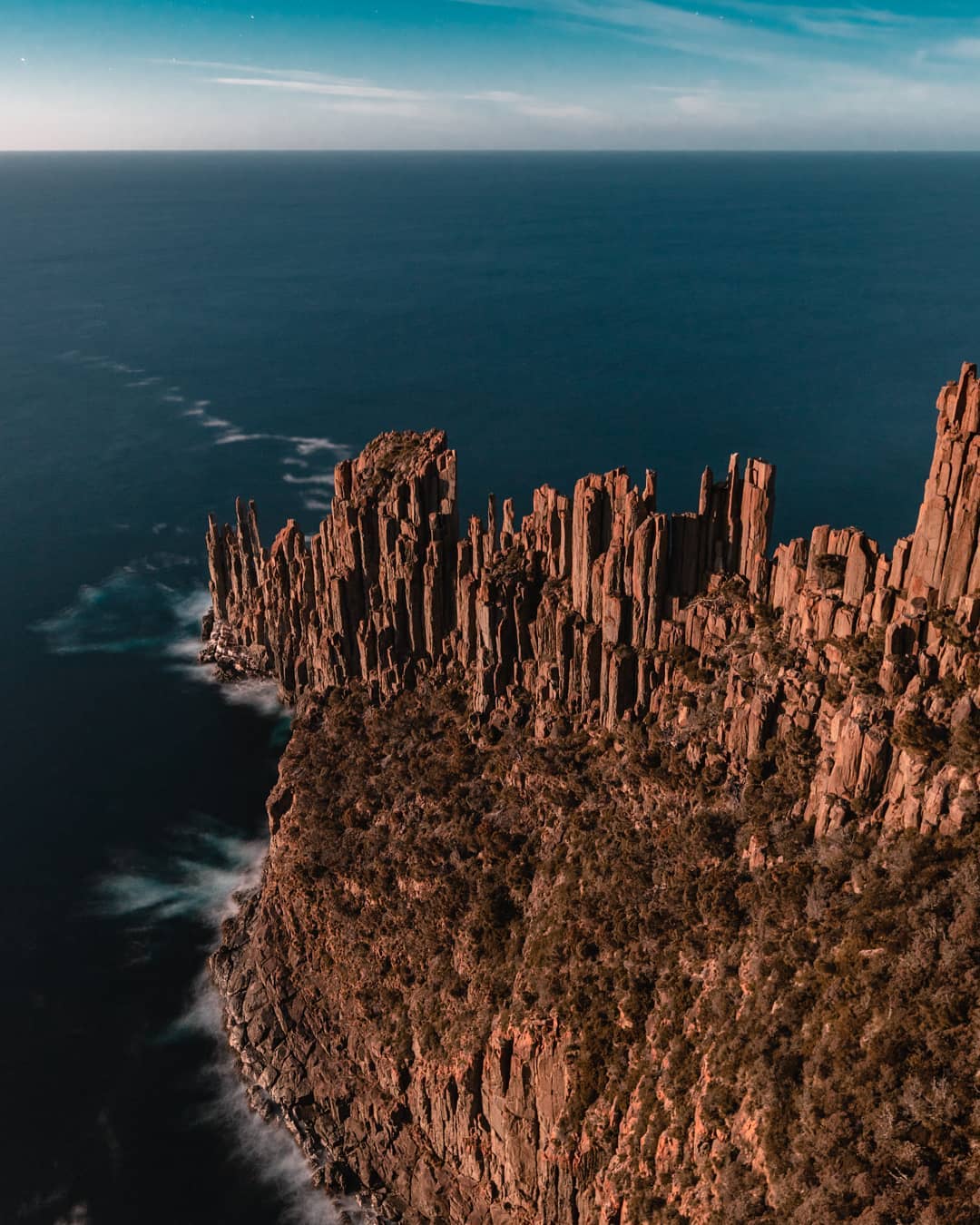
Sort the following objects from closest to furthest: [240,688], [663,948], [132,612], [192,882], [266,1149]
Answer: [663,948] < [266,1149] < [192,882] < [240,688] < [132,612]

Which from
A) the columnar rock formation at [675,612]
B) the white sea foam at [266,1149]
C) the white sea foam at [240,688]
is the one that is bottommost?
Answer: the white sea foam at [266,1149]

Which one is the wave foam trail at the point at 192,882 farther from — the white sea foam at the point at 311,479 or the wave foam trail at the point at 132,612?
the white sea foam at the point at 311,479

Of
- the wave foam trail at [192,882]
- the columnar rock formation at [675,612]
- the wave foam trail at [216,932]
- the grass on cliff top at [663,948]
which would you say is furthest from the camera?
the wave foam trail at [192,882]

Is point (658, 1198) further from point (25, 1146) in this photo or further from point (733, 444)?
point (733, 444)

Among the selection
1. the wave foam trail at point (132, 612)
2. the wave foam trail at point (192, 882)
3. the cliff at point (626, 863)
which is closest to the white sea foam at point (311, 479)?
the wave foam trail at point (132, 612)

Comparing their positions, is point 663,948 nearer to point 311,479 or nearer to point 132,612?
point 132,612

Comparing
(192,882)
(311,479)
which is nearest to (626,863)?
(192,882)
